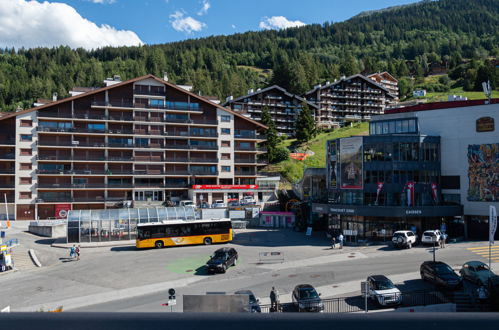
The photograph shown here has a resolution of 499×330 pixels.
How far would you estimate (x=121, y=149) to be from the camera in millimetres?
75000

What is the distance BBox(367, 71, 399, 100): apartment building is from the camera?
16012 centimetres

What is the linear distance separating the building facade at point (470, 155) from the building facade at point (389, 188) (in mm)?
Result: 1086

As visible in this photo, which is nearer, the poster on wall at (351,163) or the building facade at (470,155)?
the building facade at (470,155)

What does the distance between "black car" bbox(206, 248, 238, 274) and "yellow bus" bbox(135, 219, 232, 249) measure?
9.82m

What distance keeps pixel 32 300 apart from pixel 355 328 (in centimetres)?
3134

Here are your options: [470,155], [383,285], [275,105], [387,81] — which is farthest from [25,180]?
[387,81]

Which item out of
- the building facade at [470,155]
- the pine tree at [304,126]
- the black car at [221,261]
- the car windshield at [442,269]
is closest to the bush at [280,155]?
the pine tree at [304,126]

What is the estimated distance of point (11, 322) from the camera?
285cm

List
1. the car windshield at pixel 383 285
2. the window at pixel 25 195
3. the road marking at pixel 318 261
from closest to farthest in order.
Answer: the car windshield at pixel 383 285 < the road marking at pixel 318 261 < the window at pixel 25 195

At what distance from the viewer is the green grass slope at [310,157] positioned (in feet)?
295

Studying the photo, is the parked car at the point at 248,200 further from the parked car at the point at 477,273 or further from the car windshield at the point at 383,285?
the car windshield at the point at 383,285

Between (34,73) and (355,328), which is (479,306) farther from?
(34,73)

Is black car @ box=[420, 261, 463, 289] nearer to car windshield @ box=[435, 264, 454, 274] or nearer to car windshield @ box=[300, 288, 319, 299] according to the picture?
car windshield @ box=[435, 264, 454, 274]

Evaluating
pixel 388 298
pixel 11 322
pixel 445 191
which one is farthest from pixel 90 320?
pixel 445 191
